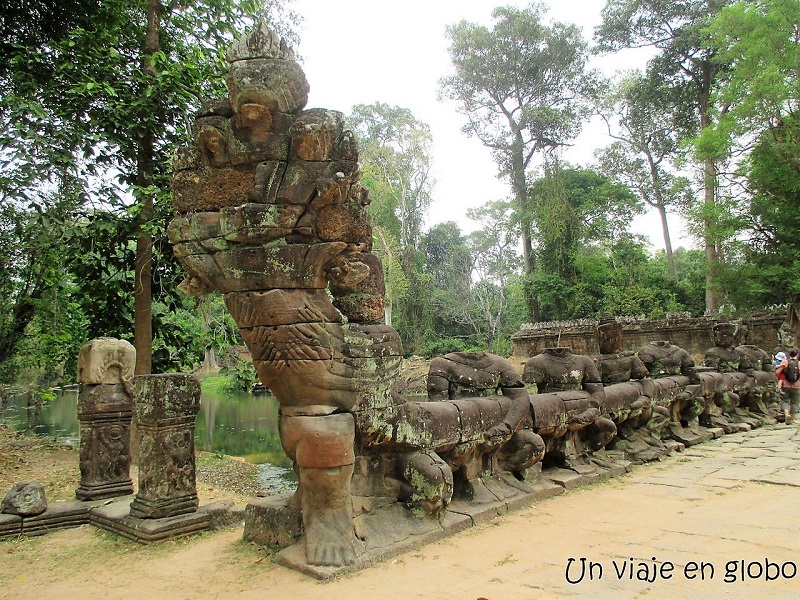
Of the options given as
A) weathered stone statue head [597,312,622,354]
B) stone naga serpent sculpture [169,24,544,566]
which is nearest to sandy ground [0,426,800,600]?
stone naga serpent sculpture [169,24,544,566]

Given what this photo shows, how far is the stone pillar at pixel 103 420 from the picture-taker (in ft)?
18.6

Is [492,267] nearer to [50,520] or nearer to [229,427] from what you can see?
[229,427]

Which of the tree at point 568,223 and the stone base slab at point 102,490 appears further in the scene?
the tree at point 568,223

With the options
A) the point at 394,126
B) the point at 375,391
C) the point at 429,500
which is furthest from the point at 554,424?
the point at 394,126

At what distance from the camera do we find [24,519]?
486cm

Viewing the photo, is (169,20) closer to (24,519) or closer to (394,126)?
(24,519)

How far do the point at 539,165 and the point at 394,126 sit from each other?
25.7ft

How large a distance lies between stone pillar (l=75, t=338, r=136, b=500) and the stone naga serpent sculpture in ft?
8.58

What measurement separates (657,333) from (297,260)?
17812 millimetres

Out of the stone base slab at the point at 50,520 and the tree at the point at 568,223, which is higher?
the tree at the point at 568,223

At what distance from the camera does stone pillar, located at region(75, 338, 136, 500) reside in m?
5.67

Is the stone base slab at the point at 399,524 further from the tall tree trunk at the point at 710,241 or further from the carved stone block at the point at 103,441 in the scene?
the tall tree trunk at the point at 710,241

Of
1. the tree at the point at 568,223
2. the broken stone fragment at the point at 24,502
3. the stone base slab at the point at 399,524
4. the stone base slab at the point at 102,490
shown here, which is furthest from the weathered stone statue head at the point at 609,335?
the tree at the point at 568,223

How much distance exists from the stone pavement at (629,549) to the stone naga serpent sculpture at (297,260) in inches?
23.2
